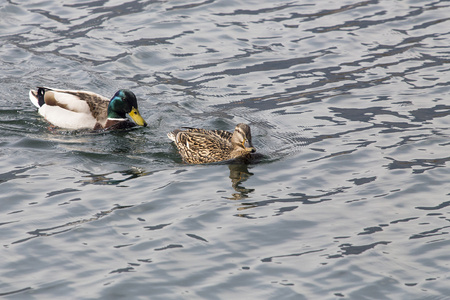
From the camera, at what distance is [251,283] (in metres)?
7.51

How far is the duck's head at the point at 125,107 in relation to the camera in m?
13.3

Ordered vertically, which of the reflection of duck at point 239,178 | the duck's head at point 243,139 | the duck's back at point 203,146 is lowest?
the reflection of duck at point 239,178

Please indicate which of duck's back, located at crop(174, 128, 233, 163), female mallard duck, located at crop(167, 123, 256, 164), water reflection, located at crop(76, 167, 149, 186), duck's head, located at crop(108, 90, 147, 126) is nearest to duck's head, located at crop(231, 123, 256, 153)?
female mallard duck, located at crop(167, 123, 256, 164)

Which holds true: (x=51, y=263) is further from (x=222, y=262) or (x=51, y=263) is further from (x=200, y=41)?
(x=200, y=41)

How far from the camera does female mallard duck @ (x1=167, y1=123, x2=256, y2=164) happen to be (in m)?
11.4

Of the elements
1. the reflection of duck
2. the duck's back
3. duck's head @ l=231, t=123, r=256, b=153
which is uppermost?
duck's head @ l=231, t=123, r=256, b=153

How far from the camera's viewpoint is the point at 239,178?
10688 mm

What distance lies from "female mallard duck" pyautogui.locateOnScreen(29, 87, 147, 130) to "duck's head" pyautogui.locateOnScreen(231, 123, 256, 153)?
2.65m

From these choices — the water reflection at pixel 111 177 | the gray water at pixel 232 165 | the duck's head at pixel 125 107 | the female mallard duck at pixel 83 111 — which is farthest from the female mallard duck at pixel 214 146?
the female mallard duck at pixel 83 111

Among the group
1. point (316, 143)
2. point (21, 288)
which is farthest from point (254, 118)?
point (21, 288)

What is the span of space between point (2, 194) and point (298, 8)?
1104cm

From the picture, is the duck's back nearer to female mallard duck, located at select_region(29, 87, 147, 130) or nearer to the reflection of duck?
the reflection of duck

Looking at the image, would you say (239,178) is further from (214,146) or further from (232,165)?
(214,146)

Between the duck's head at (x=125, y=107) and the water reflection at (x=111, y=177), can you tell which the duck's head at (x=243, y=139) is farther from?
the duck's head at (x=125, y=107)
